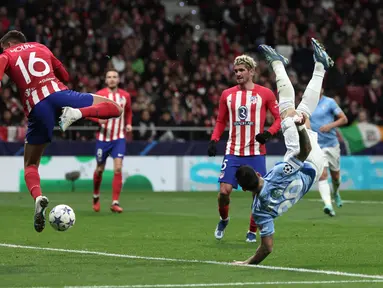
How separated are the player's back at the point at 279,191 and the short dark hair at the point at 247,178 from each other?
0.77ft

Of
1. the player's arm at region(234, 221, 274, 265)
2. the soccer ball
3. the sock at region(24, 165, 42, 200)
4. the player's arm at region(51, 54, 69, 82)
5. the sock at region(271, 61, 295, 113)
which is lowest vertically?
the soccer ball

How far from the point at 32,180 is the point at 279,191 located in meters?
3.15

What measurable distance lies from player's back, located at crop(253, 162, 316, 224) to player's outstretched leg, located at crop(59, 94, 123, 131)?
2266 millimetres

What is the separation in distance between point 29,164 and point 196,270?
3016 mm

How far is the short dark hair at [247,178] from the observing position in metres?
9.24

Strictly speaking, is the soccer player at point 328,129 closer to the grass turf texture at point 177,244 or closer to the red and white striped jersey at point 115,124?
the grass turf texture at point 177,244

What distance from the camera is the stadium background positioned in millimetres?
24047

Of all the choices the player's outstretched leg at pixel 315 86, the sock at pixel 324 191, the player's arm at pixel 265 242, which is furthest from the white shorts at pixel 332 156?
the player's arm at pixel 265 242

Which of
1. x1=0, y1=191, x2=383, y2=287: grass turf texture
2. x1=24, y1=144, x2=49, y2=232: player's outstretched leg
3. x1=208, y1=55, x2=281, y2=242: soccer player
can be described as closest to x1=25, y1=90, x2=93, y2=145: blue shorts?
x1=24, y1=144, x2=49, y2=232: player's outstretched leg

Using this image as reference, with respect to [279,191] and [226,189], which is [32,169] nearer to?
[226,189]

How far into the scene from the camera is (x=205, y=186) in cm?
2456

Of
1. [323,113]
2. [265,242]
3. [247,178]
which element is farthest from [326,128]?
[247,178]

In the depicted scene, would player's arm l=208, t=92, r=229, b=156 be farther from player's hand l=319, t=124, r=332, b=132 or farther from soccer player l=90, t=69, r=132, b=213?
player's hand l=319, t=124, r=332, b=132

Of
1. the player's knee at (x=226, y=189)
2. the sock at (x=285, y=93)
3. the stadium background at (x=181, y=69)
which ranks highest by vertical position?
the sock at (x=285, y=93)
